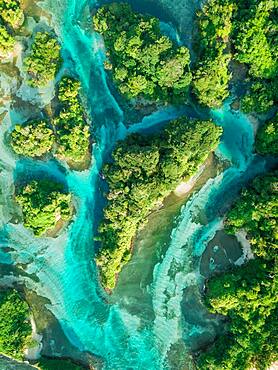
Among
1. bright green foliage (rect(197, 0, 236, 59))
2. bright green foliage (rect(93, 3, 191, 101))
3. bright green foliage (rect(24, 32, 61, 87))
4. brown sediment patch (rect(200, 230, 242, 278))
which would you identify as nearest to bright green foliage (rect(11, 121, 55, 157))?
bright green foliage (rect(24, 32, 61, 87))

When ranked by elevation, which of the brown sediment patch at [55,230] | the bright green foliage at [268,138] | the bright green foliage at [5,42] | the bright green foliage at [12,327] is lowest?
the bright green foliage at [12,327]

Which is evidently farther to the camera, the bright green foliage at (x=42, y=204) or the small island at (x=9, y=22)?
the small island at (x=9, y=22)

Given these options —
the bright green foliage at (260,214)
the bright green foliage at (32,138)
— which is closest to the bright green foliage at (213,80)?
the bright green foliage at (260,214)

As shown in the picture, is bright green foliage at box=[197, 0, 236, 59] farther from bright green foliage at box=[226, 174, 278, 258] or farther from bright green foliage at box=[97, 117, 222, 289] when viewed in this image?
bright green foliage at box=[226, 174, 278, 258]

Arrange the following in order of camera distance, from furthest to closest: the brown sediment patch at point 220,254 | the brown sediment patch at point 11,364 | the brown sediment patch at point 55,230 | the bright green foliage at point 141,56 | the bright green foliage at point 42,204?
the brown sediment patch at point 55,230, the brown sediment patch at point 11,364, the brown sediment patch at point 220,254, the bright green foliage at point 42,204, the bright green foliage at point 141,56

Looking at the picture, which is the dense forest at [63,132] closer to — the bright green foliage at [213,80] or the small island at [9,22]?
the small island at [9,22]

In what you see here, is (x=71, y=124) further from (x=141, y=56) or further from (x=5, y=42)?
(x=5, y=42)

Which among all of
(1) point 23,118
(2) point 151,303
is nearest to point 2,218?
(1) point 23,118
